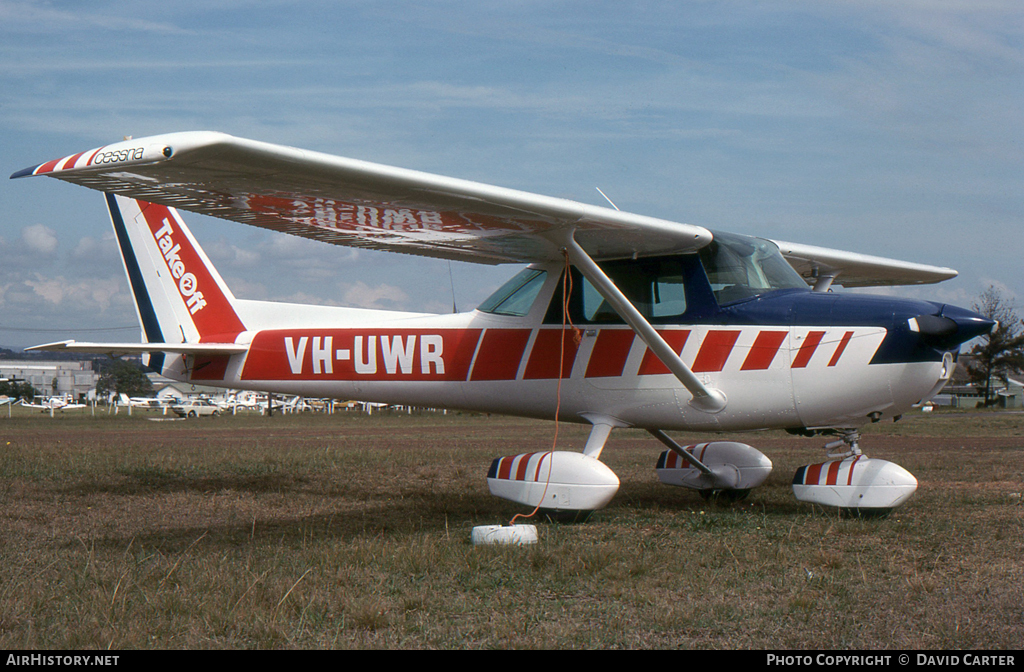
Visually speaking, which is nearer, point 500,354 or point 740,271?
point 740,271

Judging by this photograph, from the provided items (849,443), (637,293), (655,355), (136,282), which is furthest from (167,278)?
(849,443)

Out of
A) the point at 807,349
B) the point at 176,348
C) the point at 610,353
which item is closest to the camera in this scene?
the point at 807,349

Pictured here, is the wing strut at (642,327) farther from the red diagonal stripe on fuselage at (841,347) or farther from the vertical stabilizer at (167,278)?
the vertical stabilizer at (167,278)

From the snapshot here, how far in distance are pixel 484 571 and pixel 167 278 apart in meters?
7.29

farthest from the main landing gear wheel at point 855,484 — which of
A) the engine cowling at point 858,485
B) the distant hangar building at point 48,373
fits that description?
the distant hangar building at point 48,373

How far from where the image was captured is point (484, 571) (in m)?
5.42

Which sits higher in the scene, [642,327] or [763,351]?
[642,327]

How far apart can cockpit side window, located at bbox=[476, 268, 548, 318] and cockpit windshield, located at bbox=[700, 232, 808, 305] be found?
166 centimetres

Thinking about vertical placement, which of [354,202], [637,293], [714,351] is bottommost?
[714,351]

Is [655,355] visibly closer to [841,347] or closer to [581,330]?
[581,330]

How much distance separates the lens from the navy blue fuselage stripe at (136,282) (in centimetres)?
1084

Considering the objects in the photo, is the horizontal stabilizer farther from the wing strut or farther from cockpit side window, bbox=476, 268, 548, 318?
the wing strut

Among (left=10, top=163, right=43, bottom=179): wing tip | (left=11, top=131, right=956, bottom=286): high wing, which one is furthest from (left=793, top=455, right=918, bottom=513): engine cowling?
(left=10, top=163, right=43, bottom=179): wing tip
